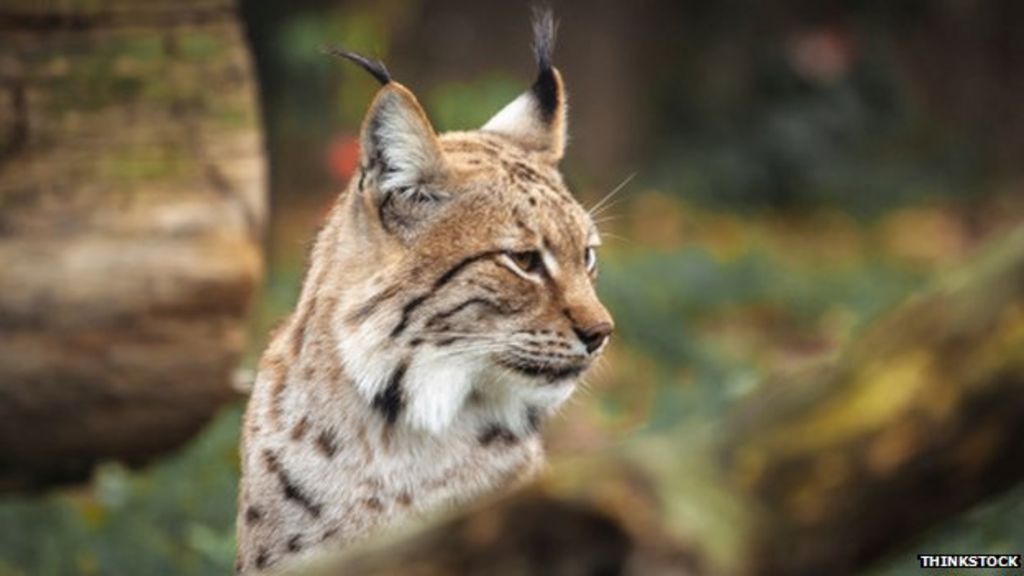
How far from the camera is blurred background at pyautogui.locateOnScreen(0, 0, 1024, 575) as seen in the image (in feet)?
34.5

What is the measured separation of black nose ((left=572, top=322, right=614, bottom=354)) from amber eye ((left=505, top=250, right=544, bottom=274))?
6.8 inches

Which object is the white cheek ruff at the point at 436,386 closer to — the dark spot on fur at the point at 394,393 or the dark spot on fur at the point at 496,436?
the dark spot on fur at the point at 394,393

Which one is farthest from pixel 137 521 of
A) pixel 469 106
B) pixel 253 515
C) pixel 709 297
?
pixel 709 297

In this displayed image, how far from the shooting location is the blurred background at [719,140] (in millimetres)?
10523

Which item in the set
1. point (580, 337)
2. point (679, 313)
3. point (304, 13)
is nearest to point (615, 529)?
point (580, 337)

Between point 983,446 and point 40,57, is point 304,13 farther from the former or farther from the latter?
point 983,446

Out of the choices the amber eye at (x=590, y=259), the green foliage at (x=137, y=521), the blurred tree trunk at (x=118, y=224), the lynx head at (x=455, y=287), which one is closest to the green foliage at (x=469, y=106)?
the blurred tree trunk at (x=118, y=224)

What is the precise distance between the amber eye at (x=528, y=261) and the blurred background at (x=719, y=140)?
14.5 ft

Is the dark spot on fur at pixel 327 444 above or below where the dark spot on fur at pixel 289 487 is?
above

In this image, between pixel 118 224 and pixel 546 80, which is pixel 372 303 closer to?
pixel 546 80

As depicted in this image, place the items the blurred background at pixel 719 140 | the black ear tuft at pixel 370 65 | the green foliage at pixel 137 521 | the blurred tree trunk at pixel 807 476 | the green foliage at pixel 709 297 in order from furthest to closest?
the blurred background at pixel 719 140
the green foliage at pixel 709 297
the green foliage at pixel 137 521
the black ear tuft at pixel 370 65
the blurred tree trunk at pixel 807 476

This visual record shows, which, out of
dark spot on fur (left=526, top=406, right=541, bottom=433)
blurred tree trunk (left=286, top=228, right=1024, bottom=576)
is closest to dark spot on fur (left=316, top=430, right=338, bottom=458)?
dark spot on fur (left=526, top=406, right=541, bottom=433)

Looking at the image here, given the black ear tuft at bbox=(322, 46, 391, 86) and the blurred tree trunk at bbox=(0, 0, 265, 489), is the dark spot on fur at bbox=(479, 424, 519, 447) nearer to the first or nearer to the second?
the black ear tuft at bbox=(322, 46, 391, 86)

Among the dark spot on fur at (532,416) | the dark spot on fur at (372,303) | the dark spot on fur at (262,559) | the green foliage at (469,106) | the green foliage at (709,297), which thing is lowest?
the dark spot on fur at (262,559)
